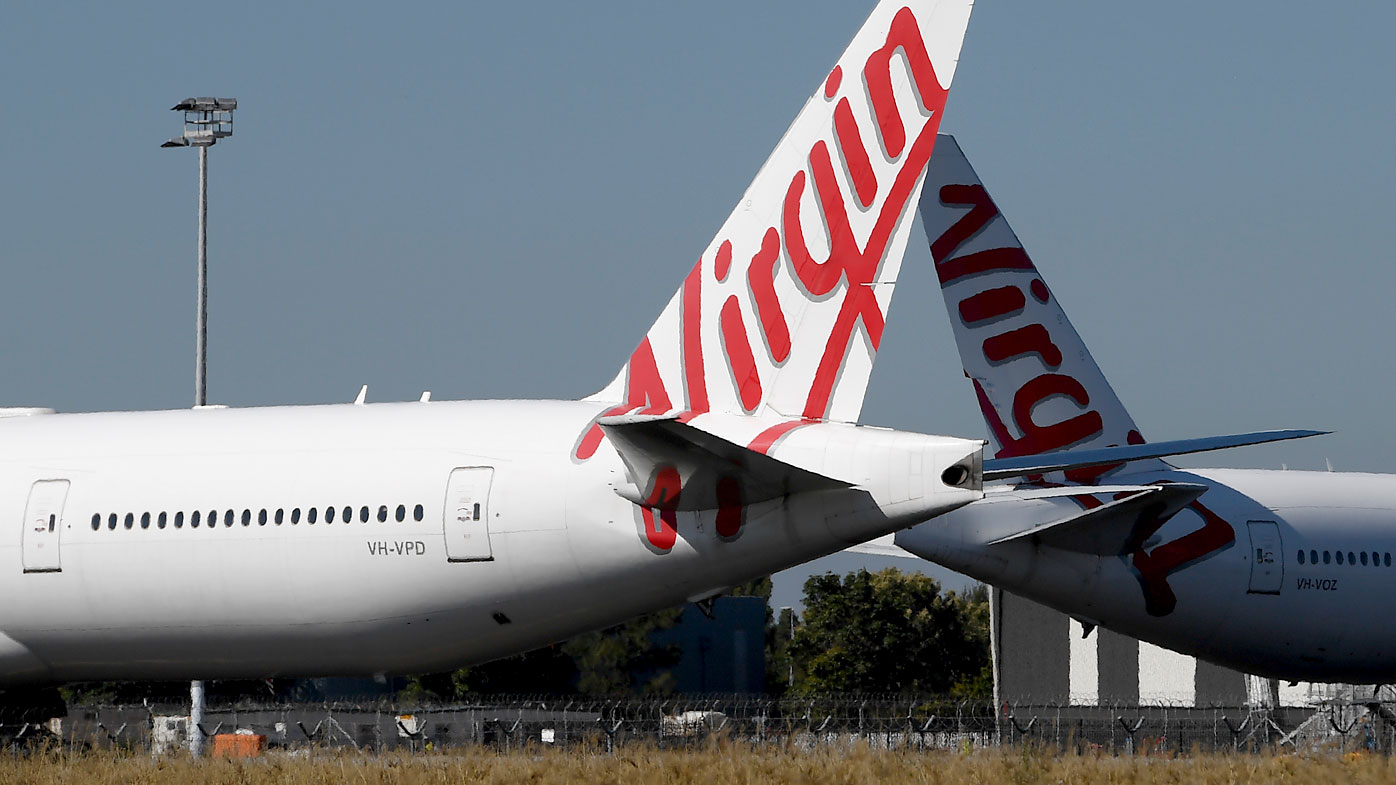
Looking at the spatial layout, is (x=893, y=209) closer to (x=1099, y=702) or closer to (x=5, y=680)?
(x=5, y=680)

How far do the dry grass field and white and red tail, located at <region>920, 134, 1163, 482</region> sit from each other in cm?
832

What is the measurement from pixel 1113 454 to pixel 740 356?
3.80 meters

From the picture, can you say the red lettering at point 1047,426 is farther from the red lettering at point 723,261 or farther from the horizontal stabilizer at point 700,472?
the horizontal stabilizer at point 700,472

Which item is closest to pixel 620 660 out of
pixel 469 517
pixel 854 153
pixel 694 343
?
pixel 694 343

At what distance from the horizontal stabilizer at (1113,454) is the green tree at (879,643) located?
50.1 metres

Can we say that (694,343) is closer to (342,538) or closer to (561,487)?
(561,487)

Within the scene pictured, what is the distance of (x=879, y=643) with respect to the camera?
7006cm

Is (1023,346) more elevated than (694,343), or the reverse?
(1023,346)

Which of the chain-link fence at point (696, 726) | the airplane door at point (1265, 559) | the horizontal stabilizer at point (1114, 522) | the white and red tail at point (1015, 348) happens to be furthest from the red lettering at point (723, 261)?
the airplane door at point (1265, 559)

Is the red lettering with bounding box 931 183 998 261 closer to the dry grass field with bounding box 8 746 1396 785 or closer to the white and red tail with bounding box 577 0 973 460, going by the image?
the white and red tail with bounding box 577 0 973 460

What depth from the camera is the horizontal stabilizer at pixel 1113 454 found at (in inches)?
667

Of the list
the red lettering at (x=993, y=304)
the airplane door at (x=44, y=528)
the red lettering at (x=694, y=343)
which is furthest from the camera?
the red lettering at (x=993, y=304)

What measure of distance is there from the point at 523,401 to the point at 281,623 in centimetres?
343

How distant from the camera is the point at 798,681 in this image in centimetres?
7844
